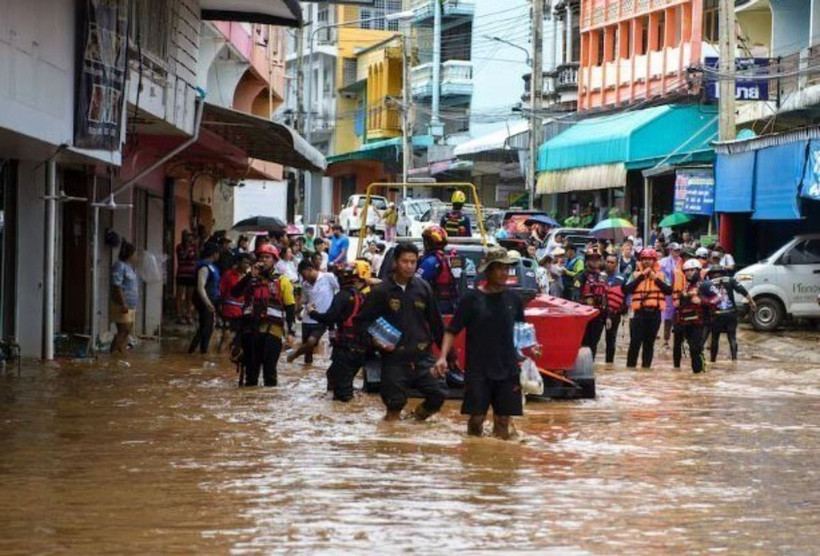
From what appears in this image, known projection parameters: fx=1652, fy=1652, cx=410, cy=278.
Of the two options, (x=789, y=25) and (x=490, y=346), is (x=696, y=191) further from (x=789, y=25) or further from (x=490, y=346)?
(x=490, y=346)

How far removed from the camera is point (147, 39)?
2058 centimetres

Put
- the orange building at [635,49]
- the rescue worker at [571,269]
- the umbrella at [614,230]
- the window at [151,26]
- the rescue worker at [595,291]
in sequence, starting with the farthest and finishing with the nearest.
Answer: the orange building at [635,49] → the umbrella at [614,230] → the rescue worker at [571,269] → the rescue worker at [595,291] → the window at [151,26]

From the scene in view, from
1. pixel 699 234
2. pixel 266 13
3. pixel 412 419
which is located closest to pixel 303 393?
pixel 412 419

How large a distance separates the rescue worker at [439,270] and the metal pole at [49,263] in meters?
5.33

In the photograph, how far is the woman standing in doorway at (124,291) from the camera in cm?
2278

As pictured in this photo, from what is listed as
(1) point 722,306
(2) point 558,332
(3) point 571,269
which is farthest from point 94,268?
(3) point 571,269

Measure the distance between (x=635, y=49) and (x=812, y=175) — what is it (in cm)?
2171

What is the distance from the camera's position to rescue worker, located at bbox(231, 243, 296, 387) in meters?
17.7

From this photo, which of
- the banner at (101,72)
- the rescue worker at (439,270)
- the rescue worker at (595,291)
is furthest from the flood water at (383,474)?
the rescue worker at (595,291)

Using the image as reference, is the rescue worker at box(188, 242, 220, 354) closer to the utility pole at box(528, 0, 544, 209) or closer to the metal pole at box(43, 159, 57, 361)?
the metal pole at box(43, 159, 57, 361)

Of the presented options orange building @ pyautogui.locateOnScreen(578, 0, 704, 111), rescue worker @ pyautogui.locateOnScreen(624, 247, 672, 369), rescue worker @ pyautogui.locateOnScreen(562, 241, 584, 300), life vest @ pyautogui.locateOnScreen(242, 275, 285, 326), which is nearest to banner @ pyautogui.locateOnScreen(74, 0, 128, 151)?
life vest @ pyautogui.locateOnScreen(242, 275, 285, 326)

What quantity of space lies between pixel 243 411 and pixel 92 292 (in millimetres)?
7148

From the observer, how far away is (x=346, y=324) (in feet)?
53.1

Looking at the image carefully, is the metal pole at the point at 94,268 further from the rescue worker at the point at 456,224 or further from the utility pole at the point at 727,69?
the utility pole at the point at 727,69
